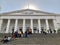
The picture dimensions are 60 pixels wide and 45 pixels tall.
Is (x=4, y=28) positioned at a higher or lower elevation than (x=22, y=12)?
lower

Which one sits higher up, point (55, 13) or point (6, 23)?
point (55, 13)

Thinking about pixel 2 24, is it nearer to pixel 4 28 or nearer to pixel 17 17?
pixel 4 28

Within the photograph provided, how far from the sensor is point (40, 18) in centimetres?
4909

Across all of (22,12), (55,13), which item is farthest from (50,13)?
(22,12)

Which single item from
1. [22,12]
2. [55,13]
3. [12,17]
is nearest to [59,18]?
[55,13]

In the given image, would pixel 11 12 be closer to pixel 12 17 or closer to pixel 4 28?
pixel 12 17

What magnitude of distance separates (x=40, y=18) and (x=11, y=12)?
10505 millimetres

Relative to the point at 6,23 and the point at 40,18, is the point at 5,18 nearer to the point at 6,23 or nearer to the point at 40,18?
the point at 6,23

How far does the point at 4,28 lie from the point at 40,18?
13.6 metres

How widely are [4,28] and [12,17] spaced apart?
203 inches

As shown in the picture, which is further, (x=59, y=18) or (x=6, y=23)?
(x=6, y=23)

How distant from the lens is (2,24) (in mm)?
50344

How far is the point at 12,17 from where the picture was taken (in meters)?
49.5

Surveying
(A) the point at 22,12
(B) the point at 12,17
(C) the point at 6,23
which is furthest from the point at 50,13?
(C) the point at 6,23
